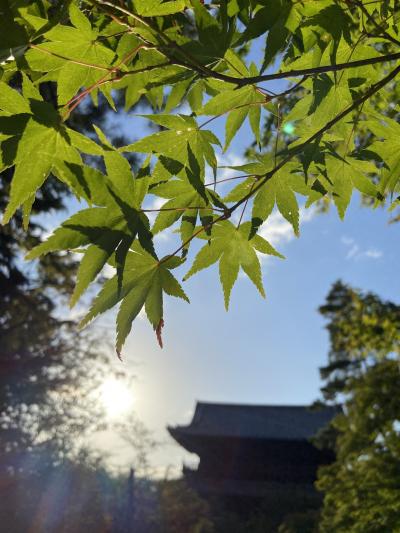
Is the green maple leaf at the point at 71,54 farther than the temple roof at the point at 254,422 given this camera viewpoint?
No

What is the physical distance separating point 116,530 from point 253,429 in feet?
25.4

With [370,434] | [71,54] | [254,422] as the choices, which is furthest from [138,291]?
[254,422]

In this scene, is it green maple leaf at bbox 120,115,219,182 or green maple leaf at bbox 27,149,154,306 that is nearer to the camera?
green maple leaf at bbox 27,149,154,306

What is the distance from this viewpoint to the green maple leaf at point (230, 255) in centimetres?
109

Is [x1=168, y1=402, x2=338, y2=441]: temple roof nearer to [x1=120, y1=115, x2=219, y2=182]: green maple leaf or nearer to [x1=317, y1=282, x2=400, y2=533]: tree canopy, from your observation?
[x1=317, y1=282, x2=400, y2=533]: tree canopy

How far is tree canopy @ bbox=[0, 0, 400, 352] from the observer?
2.59 ft

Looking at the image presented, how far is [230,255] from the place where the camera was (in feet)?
3.63

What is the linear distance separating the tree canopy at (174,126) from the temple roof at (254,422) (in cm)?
2096

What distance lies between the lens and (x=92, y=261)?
2.61 feet

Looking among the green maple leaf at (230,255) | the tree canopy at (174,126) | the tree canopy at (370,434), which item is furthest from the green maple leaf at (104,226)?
the tree canopy at (370,434)

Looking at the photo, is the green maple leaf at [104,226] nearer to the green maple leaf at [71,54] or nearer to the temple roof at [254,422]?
the green maple leaf at [71,54]

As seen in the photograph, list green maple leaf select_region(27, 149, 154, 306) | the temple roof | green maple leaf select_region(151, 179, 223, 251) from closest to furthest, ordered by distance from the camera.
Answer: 1. green maple leaf select_region(27, 149, 154, 306)
2. green maple leaf select_region(151, 179, 223, 251)
3. the temple roof

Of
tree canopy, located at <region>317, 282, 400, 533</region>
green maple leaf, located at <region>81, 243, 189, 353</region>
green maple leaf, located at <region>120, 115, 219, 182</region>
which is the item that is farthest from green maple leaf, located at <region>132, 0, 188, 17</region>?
tree canopy, located at <region>317, 282, 400, 533</region>

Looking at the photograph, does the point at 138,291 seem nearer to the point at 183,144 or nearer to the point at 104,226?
the point at 104,226
